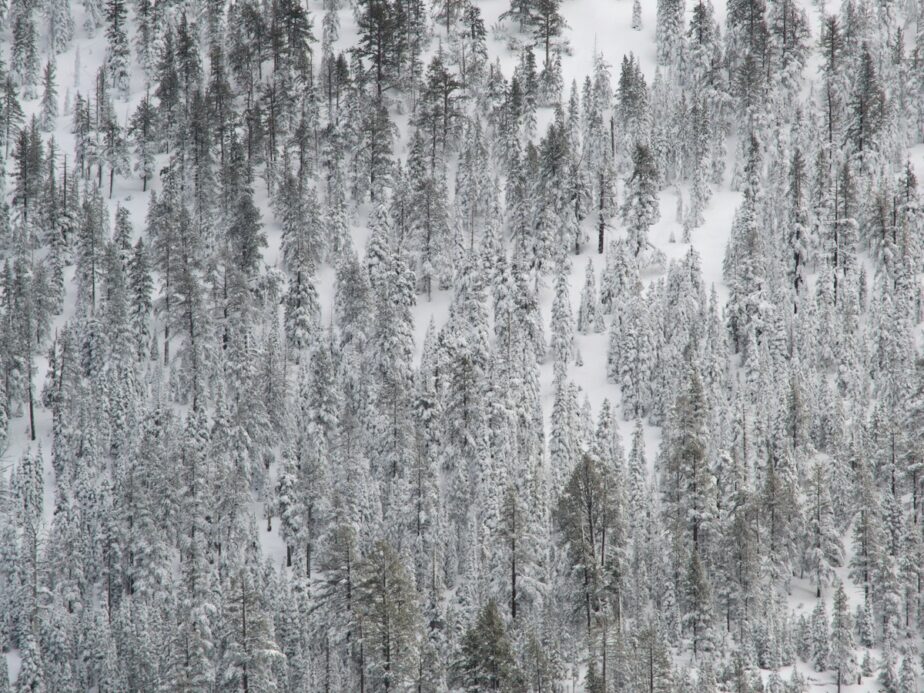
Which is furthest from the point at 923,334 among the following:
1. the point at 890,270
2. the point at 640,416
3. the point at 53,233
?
the point at 53,233

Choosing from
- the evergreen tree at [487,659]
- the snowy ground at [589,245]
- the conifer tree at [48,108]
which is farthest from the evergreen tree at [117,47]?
the evergreen tree at [487,659]

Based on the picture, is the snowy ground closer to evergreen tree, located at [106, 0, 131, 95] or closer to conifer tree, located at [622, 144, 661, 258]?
evergreen tree, located at [106, 0, 131, 95]

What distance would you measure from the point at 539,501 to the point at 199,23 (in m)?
89.3

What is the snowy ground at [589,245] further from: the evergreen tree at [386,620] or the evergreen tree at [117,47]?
the evergreen tree at [386,620]

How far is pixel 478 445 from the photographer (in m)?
77.4

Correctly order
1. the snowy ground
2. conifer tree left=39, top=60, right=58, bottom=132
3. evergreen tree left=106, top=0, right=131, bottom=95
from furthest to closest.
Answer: evergreen tree left=106, top=0, right=131, bottom=95, conifer tree left=39, top=60, right=58, bottom=132, the snowy ground

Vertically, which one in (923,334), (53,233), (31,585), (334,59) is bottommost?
(31,585)

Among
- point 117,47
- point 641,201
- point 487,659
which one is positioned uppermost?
point 117,47

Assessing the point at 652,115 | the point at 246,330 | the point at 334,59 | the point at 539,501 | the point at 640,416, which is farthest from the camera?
the point at 334,59

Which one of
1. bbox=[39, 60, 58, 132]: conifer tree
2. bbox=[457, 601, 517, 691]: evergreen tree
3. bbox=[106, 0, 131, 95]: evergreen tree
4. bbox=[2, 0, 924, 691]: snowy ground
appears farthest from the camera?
bbox=[106, 0, 131, 95]: evergreen tree

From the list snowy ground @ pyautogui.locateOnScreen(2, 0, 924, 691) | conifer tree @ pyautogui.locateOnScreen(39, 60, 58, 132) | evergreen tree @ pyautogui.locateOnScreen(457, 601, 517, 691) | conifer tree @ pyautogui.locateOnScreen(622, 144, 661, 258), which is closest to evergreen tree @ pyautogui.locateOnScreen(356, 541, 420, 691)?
evergreen tree @ pyautogui.locateOnScreen(457, 601, 517, 691)

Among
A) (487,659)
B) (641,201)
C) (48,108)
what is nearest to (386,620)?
(487,659)

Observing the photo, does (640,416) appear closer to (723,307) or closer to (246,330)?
(723,307)

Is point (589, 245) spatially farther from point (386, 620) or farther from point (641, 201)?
point (386, 620)
